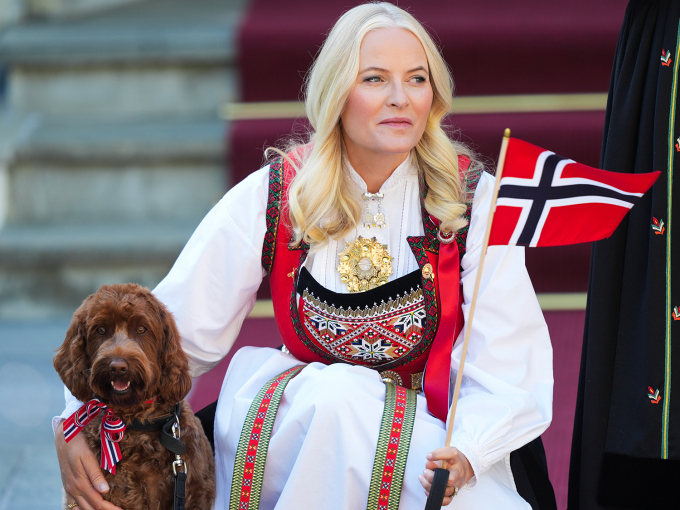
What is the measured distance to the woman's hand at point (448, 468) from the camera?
155 centimetres

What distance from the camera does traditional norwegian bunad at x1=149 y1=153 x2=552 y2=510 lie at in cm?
163

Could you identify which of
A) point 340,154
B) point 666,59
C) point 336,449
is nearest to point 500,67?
point 340,154

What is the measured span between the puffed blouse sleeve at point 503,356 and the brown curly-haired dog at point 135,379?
1.80ft

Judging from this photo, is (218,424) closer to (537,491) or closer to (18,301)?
(537,491)

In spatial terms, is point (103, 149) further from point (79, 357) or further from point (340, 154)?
point (79, 357)

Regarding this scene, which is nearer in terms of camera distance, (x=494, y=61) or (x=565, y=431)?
(x=565, y=431)

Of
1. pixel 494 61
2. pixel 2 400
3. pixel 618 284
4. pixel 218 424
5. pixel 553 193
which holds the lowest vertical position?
pixel 2 400

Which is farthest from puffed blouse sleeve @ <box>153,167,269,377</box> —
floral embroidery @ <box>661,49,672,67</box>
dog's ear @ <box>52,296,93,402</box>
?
floral embroidery @ <box>661,49,672,67</box>

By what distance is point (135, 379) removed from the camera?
1.51 meters

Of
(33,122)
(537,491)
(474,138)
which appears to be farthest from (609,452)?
(33,122)

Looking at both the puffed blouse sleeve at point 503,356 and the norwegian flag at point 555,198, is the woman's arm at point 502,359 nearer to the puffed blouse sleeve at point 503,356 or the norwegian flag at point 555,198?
the puffed blouse sleeve at point 503,356

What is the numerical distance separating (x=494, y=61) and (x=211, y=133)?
4.30ft

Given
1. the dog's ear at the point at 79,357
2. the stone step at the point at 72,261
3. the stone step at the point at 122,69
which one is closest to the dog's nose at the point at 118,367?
the dog's ear at the point at 79,357

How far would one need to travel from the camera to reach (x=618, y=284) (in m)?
1.81
